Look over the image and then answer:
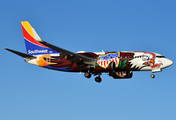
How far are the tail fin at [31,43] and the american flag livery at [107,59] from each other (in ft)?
34.7

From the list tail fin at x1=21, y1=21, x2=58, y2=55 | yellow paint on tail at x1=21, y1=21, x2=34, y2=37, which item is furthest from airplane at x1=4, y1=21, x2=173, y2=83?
yellow paint on tail at x1=21, y1=21, x2=34, y2=37

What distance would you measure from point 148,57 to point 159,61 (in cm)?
208

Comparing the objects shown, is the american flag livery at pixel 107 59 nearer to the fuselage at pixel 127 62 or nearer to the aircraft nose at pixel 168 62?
the fuselage at pixel 127 62

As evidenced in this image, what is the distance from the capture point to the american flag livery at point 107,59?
54.3 m

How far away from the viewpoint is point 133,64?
178 feet

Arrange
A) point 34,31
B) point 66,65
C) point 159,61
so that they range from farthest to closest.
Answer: point 34,31
point 66,65
point 159,61

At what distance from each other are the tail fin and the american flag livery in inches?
416

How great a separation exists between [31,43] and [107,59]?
17032 millimetres

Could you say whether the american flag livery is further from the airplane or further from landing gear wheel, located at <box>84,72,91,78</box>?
landing gear wheel, located at <box>84,72,91,78</box>

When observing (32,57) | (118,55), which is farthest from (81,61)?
(32,57)

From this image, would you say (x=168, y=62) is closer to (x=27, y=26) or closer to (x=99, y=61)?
(x=99, y=61)

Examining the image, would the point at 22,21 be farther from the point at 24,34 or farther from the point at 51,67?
the point at 51,67

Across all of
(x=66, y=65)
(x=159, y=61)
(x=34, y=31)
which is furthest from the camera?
(x=34, y=31)

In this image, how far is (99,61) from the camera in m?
55.3
